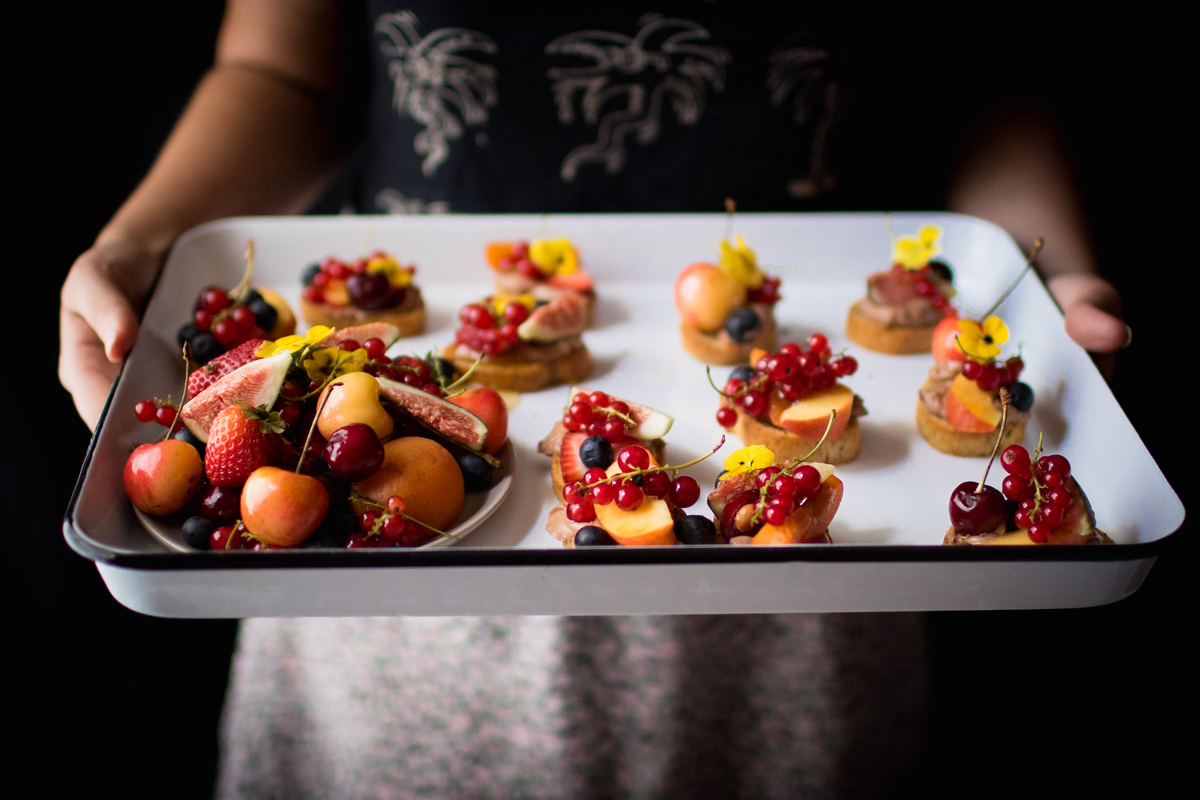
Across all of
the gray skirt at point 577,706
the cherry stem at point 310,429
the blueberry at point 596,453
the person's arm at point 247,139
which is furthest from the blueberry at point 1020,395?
the person's arm at point 247,139

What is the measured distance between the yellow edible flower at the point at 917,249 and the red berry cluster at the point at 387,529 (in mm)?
1385

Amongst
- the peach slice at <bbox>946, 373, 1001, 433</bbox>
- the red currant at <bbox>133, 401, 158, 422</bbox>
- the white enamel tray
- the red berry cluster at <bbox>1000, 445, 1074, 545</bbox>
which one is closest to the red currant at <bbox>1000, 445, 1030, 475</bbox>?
the red berry cluster at <bbox>1000, 445, 1074, 545</bbox>

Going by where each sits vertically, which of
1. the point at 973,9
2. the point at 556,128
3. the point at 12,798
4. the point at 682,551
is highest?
the point at 973,9

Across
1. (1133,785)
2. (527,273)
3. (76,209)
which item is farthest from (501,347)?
(1133,785)

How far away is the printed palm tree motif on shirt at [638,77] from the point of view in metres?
2.10

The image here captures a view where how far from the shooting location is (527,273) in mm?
2154

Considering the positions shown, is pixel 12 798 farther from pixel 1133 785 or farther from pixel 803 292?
pixel 1133 785

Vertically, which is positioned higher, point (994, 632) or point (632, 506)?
point (632, 506)

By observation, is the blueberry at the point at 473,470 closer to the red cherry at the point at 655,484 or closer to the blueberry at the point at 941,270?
the red cherry at the point at 655,484

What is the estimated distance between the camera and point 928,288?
6.75 ft

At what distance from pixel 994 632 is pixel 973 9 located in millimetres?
1917

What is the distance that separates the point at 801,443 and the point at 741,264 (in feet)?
1.73

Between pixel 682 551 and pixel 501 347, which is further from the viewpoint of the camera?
pixel 501 347

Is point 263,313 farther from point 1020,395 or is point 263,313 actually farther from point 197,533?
point 1020,395
